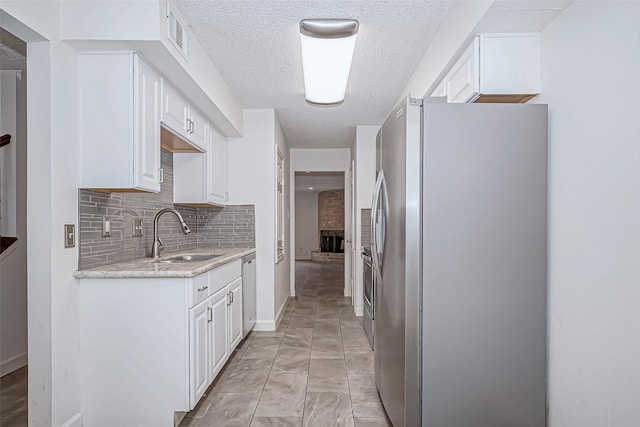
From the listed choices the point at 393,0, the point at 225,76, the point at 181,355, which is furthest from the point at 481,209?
the point at 225,76

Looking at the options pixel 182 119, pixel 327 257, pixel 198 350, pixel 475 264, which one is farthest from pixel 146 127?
pixel 327 257

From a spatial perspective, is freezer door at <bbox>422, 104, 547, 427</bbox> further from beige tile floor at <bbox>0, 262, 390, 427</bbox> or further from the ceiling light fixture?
the ceiling light fixture

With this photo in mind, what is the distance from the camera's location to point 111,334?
2164 millimetres

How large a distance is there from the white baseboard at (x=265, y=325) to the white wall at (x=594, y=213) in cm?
291

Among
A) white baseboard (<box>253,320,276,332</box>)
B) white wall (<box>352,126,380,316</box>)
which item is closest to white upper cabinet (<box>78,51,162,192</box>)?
white baseboard (<box>253,320,276,332</box>)

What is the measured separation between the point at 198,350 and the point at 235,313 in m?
1.00

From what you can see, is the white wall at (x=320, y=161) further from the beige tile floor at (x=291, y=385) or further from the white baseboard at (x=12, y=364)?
the white baseboard at (x=12, y=364)

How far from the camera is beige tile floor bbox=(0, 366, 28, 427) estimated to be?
7.48ft

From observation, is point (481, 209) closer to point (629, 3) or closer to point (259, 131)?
point (629, 3)

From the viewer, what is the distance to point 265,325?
430 cm

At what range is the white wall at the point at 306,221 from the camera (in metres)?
13.2

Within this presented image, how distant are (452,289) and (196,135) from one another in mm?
2376

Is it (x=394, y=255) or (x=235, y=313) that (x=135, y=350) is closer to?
(x=235, y=313)

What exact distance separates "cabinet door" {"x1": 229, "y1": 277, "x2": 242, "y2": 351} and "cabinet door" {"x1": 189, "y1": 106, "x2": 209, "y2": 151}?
119 cm
